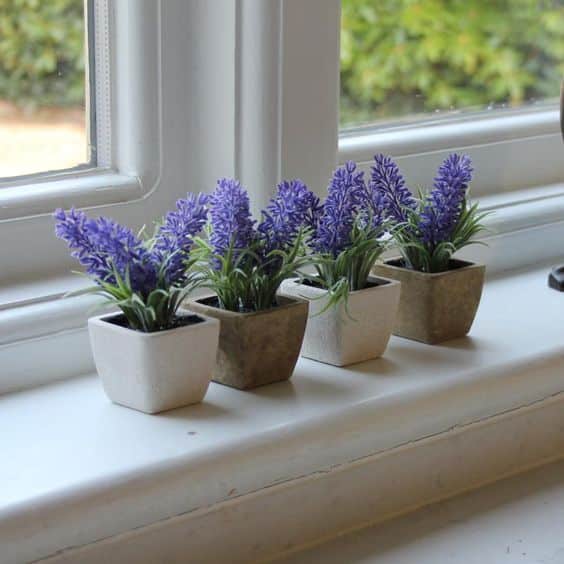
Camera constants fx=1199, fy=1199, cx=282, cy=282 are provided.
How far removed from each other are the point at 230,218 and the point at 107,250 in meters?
0.11

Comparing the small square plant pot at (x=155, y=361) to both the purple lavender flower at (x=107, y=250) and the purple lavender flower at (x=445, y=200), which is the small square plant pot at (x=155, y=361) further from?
the purple lavender flower at (x=445, y=200)

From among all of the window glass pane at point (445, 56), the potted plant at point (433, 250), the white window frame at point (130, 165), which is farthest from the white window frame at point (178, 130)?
the window glass pane at point (445, 56)

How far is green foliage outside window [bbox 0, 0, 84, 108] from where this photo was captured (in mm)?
1070

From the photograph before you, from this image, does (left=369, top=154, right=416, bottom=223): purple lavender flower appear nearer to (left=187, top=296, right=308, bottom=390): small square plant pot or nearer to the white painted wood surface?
(left=187, top=296, right=308, bottom=390): small square plant pot

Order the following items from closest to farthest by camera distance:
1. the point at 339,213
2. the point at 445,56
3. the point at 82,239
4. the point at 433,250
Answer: the point at 82,239 < the point at 339,213 < the point at 433,250 < the point at 445,56

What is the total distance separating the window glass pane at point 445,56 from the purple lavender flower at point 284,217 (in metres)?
0.38

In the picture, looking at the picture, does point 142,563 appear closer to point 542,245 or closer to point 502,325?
point 502,325

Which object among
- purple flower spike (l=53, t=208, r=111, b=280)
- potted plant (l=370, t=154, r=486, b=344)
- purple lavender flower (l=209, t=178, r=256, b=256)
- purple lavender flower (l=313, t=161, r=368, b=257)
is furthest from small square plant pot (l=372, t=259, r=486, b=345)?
purple flower spike (l=53, t=208, r=111, b=280)

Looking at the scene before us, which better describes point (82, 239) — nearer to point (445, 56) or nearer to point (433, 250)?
point (433, 250)

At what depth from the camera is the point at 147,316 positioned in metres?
Result: 0.98

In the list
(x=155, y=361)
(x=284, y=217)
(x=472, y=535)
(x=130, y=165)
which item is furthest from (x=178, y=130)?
(x=472, y=535)

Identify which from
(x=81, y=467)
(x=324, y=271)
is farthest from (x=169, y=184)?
(x=81, y=467)

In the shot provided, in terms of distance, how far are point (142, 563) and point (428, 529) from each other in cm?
27

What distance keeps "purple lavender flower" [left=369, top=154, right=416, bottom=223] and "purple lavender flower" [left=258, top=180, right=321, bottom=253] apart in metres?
0.10
